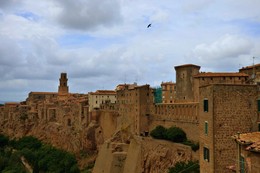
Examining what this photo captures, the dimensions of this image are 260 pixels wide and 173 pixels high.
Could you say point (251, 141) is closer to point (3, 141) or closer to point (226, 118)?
point (226, 118)

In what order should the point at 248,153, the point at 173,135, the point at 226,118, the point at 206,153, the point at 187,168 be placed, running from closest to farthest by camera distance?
the point at 248,153, the point at 226,118, the point at 206,153, the point at 187,168, the point at 173,135

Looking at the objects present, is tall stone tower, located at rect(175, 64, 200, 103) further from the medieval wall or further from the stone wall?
the stone wall

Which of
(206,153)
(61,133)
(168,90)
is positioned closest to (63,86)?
(61,133)

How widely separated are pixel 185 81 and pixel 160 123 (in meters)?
12.6

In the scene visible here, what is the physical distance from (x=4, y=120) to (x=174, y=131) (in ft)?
218

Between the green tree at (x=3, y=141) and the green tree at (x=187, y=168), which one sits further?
the green tree at (x=3, y=141)

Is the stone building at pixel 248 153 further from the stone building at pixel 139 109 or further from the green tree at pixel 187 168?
the stone building at pixel 139 109

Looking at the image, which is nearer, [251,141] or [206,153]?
[251,141]

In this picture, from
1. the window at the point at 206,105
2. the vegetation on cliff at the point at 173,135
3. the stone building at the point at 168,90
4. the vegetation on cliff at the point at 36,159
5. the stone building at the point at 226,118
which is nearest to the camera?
the stone building at the point at 226,118

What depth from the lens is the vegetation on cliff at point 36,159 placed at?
Result: 173 ft

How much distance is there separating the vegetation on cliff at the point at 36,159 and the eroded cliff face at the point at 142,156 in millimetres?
10282

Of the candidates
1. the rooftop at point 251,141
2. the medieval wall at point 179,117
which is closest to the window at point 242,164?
the rooftop at point 251,141

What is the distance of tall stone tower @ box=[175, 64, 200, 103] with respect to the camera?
55.3 meters

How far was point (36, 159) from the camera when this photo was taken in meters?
61.0
